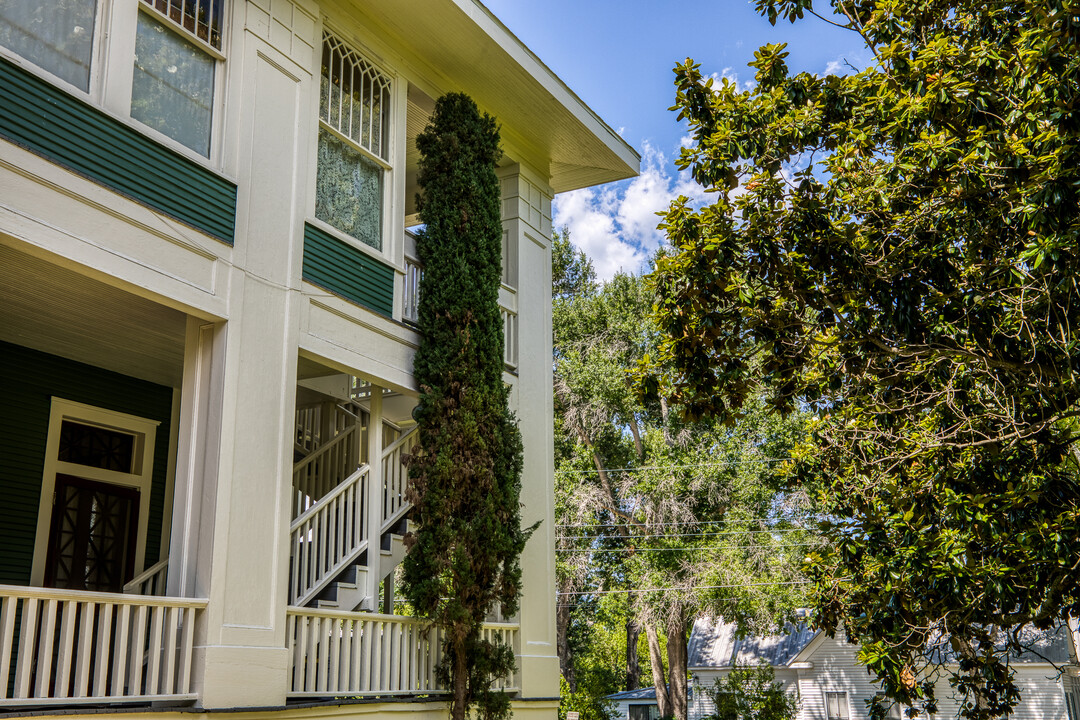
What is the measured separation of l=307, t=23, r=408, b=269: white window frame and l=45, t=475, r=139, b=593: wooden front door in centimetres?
422

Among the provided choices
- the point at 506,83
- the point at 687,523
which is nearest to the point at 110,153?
the point at 506,83

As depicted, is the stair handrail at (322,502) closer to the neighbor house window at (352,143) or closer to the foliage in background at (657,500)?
the neighbor house window at (352,143)

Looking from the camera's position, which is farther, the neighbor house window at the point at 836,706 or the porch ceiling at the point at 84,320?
the neighbor house window at the point at 836,706

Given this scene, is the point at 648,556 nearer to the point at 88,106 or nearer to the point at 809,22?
the point at 809,22

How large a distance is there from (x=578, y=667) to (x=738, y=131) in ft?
123

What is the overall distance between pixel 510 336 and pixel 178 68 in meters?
5.80

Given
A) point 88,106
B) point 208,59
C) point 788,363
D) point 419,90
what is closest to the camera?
point 88,106

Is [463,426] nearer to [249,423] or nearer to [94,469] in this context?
[249,423]

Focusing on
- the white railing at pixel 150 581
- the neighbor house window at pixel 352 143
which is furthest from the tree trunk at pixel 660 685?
the neighbor house window at pixel 352 143

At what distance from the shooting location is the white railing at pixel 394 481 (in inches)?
428

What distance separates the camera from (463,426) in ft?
34.6

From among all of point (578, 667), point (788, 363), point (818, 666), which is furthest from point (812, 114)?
point (578, 667)

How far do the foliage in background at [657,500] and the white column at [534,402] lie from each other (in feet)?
37.9

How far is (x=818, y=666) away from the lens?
1368 inches
